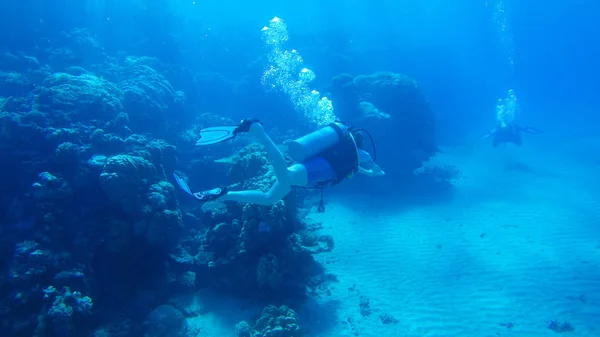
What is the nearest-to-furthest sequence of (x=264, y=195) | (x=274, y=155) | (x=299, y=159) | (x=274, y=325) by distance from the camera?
(x=274, y=155) < (x=264, y=195) < (x=299, y=159) < (x=274, y=325)

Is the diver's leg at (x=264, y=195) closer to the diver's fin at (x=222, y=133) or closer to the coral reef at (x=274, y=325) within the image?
the diver's fin at (x=222, y=133)

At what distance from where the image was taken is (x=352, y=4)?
2467 inches

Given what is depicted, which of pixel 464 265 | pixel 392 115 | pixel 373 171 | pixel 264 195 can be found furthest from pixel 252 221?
pixel 392 115

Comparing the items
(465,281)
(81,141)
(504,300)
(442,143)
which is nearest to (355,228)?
(465,281)

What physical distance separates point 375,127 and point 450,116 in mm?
20885

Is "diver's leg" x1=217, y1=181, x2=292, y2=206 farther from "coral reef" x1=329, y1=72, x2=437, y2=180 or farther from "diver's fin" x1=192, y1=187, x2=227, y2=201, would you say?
"coral reef" x1=329, y1=72, x2=437, y2=180

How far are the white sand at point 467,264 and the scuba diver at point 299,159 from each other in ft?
11.6

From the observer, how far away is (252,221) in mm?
7613

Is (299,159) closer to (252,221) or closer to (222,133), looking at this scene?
(222,133)

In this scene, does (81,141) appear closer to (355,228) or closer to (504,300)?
(355,228)

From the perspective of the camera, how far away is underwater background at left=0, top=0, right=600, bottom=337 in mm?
6973

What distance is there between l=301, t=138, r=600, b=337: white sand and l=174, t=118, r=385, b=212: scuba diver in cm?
355

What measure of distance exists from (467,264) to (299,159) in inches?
289

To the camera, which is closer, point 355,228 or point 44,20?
point 355,228
